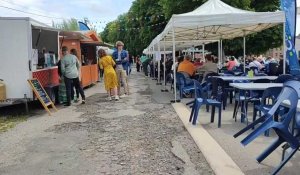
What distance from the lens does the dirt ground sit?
623 cm

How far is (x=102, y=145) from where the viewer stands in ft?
25.4

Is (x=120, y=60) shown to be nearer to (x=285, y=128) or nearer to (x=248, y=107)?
(x=248, y=107)

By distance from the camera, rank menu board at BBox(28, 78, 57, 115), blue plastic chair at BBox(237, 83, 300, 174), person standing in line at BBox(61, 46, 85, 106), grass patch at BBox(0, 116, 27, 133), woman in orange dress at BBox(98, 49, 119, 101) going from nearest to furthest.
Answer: blue plastic chair at BBox(237, 83, 300, 174) < grass patch at BBox(0, 116, 27, 133) < menu board at BBox(28, 78, 57, 115) < person standing in line at BBox(61, 46, 85, 106) < woman in orange dress at BBox(98, 49, 119, 101)

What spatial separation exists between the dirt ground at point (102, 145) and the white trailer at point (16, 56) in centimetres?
94

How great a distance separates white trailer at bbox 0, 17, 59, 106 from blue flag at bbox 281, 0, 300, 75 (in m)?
7.59

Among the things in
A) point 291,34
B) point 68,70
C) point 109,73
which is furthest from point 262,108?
point 109,73

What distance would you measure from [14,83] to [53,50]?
4.02 m

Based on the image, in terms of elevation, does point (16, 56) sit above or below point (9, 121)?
above

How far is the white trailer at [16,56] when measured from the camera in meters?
11.3

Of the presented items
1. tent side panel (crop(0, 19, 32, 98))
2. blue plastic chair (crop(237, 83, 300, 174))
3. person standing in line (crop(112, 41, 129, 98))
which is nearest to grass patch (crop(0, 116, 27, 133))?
tent side panel (crop(0, 19, 32, 98))

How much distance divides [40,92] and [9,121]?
1.29 meters

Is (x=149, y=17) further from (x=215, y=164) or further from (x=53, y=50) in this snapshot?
(x=215, y=164)

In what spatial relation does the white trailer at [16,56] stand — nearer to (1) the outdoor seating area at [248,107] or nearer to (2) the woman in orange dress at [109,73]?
(2) the woman in orange dress at [109,73]

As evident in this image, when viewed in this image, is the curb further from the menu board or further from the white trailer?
the white trailer
